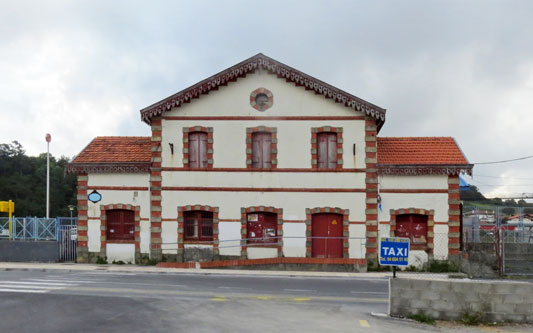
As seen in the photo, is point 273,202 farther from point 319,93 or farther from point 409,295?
point 409,295

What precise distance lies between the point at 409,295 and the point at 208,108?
49.0 feet

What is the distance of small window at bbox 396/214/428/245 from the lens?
2488 cm

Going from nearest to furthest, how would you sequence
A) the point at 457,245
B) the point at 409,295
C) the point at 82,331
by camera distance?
the point at 82,331, the point at 409,295, the point at 457,245

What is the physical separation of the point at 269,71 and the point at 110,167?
341 inches

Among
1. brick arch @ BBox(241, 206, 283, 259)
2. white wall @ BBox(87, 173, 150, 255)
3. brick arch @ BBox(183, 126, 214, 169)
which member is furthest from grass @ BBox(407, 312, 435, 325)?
white wall @ BBox(87, 173, 150, 255)

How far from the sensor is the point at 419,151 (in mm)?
25609

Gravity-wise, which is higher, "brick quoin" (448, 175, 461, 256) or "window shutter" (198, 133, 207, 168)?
"window shutter" (198, 133, 207, 168)

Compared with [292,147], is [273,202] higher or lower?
lower

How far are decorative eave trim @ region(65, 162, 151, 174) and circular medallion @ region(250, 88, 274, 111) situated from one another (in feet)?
18.6

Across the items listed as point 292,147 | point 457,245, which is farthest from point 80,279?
point 457,245

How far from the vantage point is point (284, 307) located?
14.7m

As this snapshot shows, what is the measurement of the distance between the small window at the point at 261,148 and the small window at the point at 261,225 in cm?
232

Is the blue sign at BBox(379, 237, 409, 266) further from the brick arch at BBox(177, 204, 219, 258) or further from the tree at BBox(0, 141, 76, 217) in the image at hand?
the tree at BBox(0, 141, 76, 217)

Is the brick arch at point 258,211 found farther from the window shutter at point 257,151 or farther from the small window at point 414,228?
the small window at point 414,228
